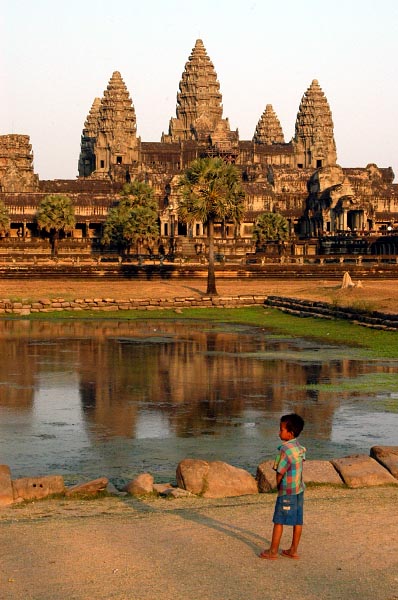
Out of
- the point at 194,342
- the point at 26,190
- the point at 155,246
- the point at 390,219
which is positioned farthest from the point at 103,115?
the point at 194,342

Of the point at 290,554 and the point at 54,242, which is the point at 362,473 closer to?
the point at 290,554

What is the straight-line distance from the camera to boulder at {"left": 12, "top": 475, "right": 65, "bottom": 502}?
1395cm

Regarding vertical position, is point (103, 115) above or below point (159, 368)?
above

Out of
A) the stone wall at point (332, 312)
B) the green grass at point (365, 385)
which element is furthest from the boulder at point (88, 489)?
the stone wall at point (332, 312)

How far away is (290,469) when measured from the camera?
1122cm

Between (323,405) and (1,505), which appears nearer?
(1,505)

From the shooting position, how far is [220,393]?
25188mm

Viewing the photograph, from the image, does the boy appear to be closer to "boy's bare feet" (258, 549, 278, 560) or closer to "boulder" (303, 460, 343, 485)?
"boy's bare feet" (258, 549, 278, 560)

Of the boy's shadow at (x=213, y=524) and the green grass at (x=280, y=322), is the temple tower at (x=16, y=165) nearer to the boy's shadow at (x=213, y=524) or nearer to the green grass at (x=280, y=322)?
the green grass at (x=280, y=322)

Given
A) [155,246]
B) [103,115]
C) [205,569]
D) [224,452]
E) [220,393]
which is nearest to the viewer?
[205,569]

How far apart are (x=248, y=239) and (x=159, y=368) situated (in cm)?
9220

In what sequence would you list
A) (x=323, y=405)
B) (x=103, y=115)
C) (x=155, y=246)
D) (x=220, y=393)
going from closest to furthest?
1. (x=323, y=405)
2. (x=220, y=393)
3. (x=155, y=246)
4. (x=103, y=115)

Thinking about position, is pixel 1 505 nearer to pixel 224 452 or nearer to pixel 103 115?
pixel 224 452

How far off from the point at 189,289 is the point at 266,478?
53468 mm
